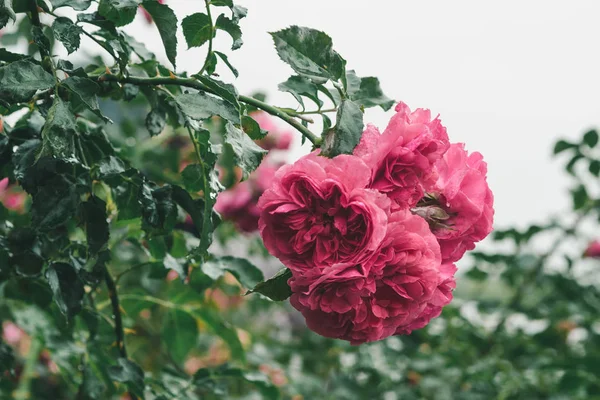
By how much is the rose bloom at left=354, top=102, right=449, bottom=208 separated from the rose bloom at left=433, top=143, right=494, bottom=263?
0.09 ft

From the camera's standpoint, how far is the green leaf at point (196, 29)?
615 mm

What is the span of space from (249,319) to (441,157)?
6.45ft

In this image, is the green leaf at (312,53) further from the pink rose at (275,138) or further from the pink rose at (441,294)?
the pink rose at (275,138)

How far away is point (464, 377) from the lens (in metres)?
1.40

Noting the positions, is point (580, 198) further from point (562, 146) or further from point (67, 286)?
point (67, 286)

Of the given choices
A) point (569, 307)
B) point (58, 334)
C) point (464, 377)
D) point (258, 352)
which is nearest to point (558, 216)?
point (569, 307)

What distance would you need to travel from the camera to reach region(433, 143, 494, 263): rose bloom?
55 centimetres

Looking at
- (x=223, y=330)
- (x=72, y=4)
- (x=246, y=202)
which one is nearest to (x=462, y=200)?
(x=72, y=4)

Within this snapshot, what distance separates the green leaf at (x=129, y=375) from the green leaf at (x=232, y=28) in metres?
0.40

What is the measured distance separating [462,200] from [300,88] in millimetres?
185

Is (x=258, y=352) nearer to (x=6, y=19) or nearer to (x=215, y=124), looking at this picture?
(x=215, y=124)

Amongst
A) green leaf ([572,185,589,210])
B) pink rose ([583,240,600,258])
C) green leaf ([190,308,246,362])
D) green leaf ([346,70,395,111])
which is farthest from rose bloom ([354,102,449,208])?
pink rose ([583,240,600,258])

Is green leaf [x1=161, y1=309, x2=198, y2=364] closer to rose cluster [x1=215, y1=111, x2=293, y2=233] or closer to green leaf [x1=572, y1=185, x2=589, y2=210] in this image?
rose cluster [x1=215, y1=111, x2=293, y2=233]

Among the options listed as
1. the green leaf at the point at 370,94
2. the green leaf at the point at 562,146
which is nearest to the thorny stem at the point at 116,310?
the green leaf at the point at 370,94
